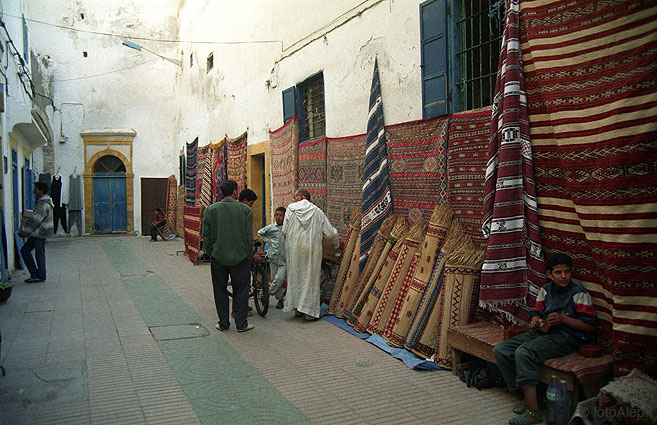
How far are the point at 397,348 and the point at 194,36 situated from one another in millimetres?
15069

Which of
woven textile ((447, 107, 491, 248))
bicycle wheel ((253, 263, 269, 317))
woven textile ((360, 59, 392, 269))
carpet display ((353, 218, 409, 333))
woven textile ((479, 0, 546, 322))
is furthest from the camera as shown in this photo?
bicycle wheel ((253, 263, 269, 317))

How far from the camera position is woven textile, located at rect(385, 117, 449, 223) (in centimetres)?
526

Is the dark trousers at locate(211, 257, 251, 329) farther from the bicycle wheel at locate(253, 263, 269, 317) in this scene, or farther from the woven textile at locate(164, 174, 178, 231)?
the woven textile at locate(164, 174, 178, 231)

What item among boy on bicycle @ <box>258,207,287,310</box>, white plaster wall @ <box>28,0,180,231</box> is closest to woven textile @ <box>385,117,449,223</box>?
boy on bicycle @ <box>258,207,287,310</box>

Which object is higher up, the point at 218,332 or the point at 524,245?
the point at 524,245

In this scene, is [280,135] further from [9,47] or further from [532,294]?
[532,294]

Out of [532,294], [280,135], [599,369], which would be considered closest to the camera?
[599,369]

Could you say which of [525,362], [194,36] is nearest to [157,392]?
[525,362]

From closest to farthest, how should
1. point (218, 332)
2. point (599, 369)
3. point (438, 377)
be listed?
point (599, 369) < point (438, 377) < point (218, 332)

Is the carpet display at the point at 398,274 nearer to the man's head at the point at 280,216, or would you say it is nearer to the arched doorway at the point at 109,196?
the man's head at the point at 280,216

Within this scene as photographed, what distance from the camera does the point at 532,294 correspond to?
4.02m

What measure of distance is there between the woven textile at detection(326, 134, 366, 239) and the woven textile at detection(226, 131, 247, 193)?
447cm

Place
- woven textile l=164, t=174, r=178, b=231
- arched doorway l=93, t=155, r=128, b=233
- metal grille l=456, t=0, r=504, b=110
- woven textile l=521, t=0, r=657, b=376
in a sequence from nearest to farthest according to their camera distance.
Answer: woven textile l=521, t=0, r=657, b=376 < metal grille l=456, t=0, r=504, b=110 < woven textile l=164, t=174, r=178, b=231 < arched doorway l=93, t=155, r=128, b=233

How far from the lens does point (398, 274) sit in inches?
213
